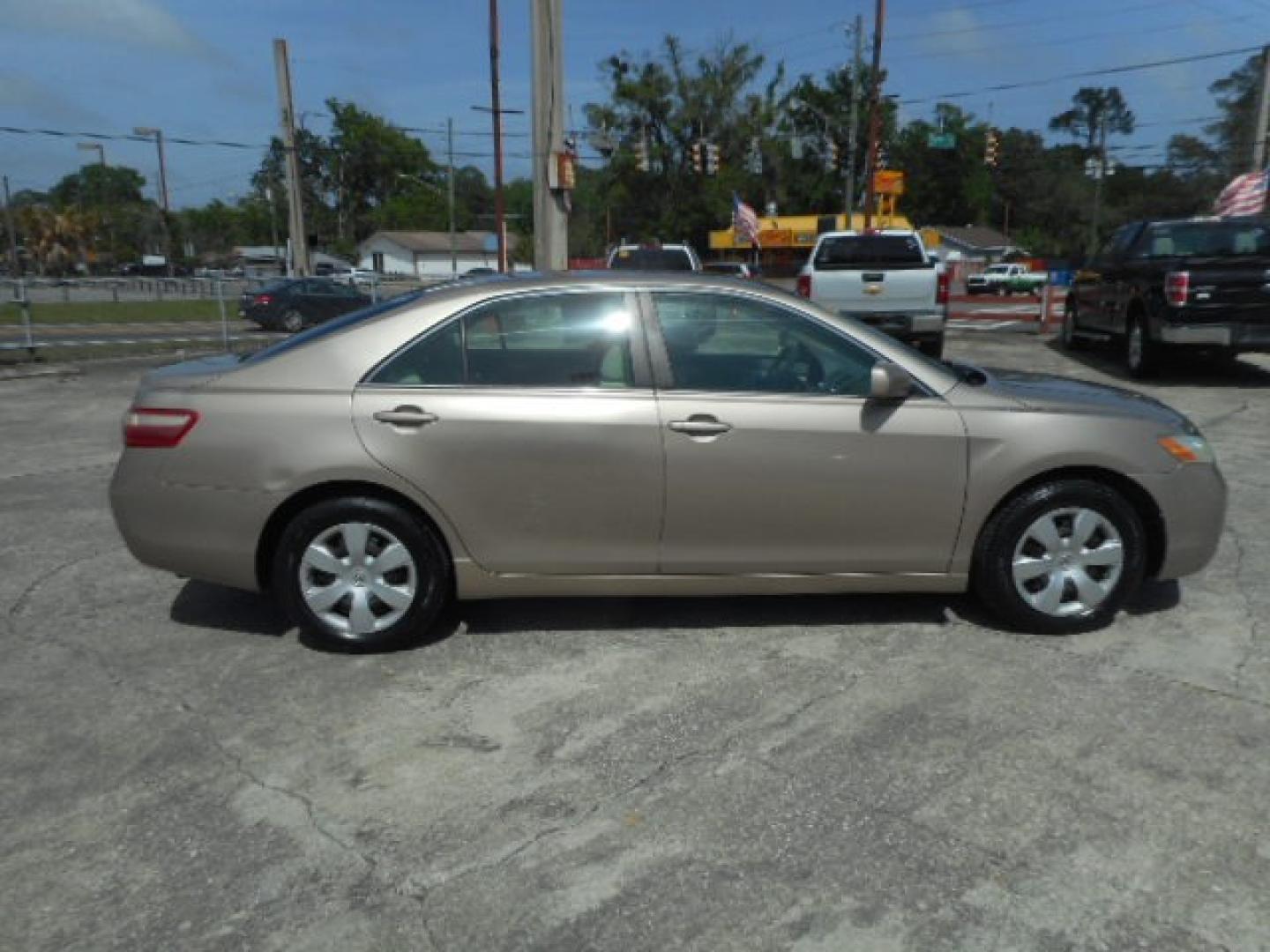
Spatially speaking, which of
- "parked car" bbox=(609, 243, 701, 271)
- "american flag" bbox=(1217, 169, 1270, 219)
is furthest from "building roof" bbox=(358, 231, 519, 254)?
"parked car" bbox=(609, 243, 701, 271)

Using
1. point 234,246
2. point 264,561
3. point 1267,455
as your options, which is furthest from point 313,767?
point 234,246

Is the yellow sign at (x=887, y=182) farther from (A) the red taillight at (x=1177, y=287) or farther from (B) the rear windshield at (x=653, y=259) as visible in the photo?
(A) the red taillight at (x=1177, y=287)

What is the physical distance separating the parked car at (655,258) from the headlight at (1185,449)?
42.8ft

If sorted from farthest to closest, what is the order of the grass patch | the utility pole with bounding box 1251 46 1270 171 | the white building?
1. the white building
2. the grass patch
3. the utility pole with bounding box 1251 46 1270 171

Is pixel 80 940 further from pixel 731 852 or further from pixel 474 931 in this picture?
pixel 731 852

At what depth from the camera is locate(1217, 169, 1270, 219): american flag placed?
2061 cm

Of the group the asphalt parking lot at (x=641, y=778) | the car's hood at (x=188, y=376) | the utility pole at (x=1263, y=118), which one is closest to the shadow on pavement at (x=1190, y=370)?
the asphalt parking lot at (x=641, y=778)

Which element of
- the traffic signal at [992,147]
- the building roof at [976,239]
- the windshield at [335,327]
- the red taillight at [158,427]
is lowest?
the red taillight at [158,427]

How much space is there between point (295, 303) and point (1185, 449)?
76.6 ft

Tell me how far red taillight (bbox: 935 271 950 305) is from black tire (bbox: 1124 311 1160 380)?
241 centimetres

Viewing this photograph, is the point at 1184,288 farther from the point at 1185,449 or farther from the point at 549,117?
the point at 549,117

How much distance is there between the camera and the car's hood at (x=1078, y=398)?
4043mm

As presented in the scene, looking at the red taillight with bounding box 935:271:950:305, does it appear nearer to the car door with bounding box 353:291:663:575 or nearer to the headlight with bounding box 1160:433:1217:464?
the headlight with bounding box 1160:433:1217:464

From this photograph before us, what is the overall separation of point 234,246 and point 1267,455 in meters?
137
